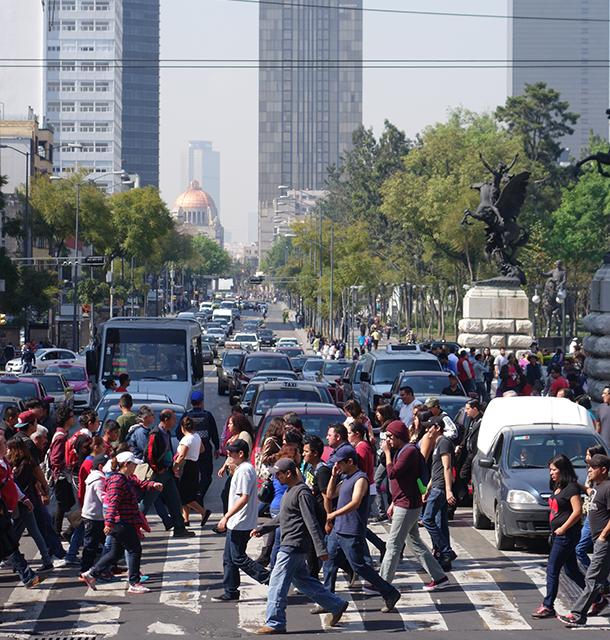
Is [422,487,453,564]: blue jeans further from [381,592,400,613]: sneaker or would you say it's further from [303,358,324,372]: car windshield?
[303,358,324,372]: car windshield

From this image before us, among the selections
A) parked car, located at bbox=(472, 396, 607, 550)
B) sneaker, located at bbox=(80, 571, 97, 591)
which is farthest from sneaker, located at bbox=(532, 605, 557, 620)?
sneaker, located at bbox=(80, 571, 97, 591)

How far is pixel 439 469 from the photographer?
10758 mm

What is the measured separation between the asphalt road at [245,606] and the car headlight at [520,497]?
721 mm

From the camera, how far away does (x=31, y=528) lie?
10734mm

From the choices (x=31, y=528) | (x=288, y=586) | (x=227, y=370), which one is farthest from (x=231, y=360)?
(x=288, y=586)

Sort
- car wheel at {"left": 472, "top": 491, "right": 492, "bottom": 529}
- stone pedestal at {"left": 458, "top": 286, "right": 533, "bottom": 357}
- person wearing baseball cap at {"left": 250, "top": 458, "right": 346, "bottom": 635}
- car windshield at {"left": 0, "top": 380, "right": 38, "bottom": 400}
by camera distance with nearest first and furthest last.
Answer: person wearing baseball cap at {"left": 250, "top": 458, "right": 346, "bottom": 635}, car wheel at {"left": 472, "top": 491, "right": 492, "bottom": 529}, car windshield at {"left": 0, "top": 380, "right": 38, "bottom": 400}, stone pedestal at {"left": 458, "top": 286, "right": 533, "bottom": 357}

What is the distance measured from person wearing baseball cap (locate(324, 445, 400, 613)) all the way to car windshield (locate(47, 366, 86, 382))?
2448cm

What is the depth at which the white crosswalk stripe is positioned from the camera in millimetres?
9898

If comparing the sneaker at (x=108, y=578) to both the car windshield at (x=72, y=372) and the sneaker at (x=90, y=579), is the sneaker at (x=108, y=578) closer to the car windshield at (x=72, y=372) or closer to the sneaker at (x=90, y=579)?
the sneaker at (x=90, y=579)

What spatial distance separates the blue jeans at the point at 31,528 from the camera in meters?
10.7

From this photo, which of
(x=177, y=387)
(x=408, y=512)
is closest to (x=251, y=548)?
(x=408, y=512)

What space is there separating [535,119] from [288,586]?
262 feet

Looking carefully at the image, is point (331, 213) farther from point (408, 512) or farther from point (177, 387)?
point (408, 512)

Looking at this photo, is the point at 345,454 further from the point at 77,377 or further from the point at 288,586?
the point at 77,377
